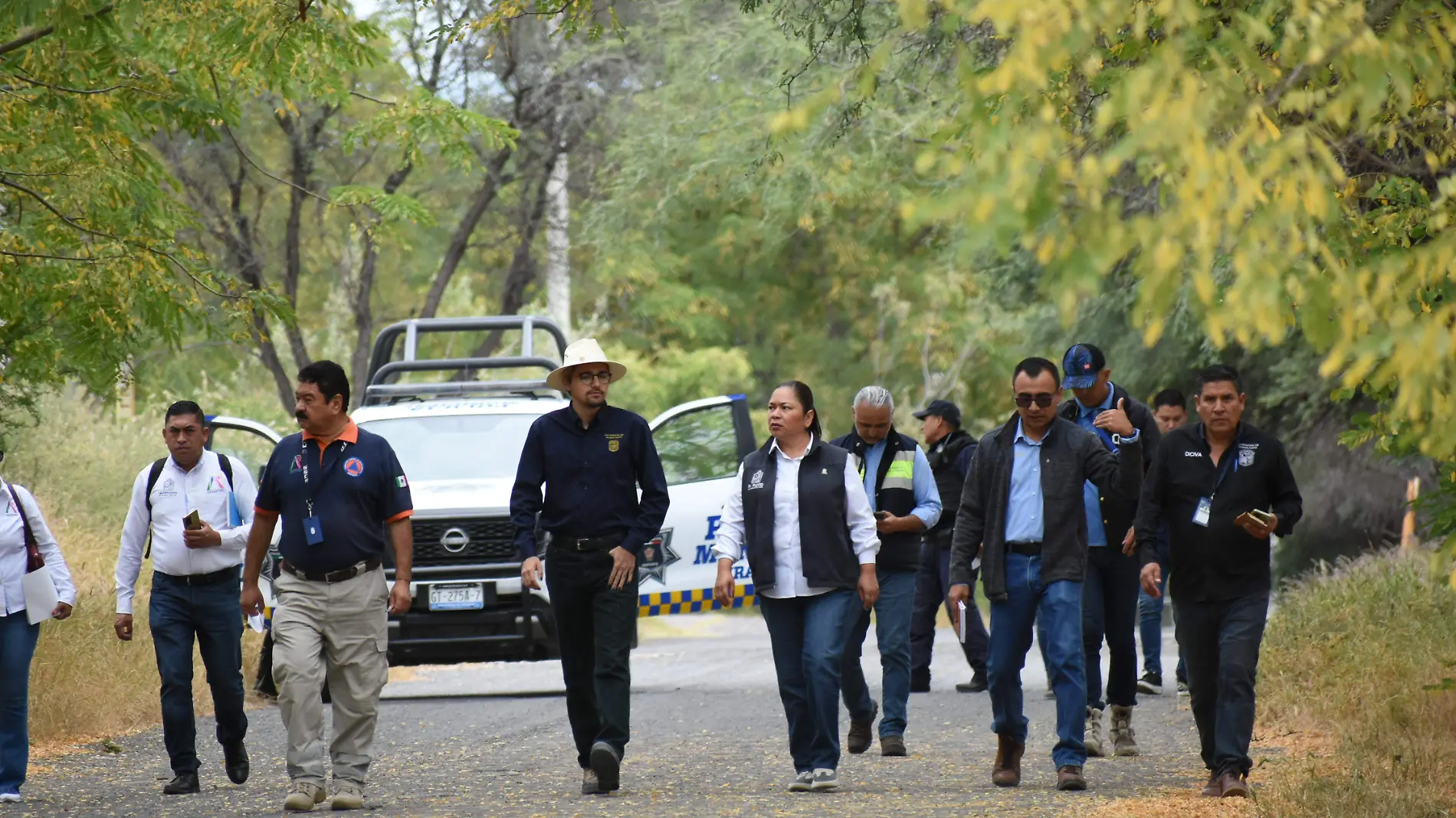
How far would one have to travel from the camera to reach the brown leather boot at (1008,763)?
8758 millimetres

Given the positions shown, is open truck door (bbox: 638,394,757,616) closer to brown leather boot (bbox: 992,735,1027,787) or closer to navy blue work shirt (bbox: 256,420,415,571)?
brown leather boot (bbox: 992,735,1027,787)

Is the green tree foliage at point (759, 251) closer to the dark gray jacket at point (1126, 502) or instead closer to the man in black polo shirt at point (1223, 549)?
the dark gray jacket at point (1126, 502)

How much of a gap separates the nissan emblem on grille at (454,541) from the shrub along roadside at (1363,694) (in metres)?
5.50

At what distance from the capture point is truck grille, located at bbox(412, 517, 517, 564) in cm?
1386

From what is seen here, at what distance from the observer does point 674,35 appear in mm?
31453

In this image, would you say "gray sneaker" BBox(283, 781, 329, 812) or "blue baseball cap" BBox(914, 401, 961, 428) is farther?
"blue baseball cap" BBox(914, 401, 961, 428)

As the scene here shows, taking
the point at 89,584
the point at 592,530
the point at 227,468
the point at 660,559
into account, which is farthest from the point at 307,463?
the point at 89,584

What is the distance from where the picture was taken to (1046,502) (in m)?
8.61

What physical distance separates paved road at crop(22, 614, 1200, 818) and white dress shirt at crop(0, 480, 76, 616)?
958 mm

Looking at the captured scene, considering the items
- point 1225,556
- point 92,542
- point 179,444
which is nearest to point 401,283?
point 92,542

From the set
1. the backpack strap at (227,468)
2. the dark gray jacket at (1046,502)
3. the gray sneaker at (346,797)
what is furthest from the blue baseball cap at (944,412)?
the gray sneaker at (346,797)

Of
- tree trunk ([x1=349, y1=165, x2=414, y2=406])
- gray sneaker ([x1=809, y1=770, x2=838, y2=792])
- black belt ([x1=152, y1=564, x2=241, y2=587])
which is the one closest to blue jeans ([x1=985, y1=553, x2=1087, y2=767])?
gray sneaker ([x1=809, y1=770, x2=838, y2=792])

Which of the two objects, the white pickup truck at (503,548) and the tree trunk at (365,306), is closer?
the white pickup truck at (503,548)

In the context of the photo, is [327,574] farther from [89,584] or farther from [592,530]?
[89,584]
